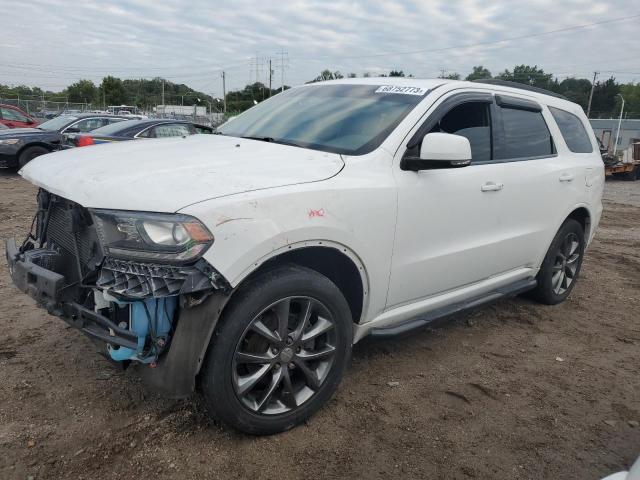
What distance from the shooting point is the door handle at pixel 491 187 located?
137 inches

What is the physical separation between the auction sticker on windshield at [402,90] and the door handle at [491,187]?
74 cm

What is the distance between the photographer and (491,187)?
11.6 feet

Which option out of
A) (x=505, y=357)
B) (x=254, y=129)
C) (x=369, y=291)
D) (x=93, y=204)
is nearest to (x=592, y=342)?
(x=505, y=357)

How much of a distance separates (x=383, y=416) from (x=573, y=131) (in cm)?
330

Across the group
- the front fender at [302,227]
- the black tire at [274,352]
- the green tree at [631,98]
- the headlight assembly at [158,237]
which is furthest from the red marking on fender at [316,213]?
the green tree at [631,98]

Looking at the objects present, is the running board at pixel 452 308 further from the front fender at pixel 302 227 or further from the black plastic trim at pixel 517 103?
the black plastic trim at pixel 517 103

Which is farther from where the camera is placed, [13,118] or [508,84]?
[13,118]

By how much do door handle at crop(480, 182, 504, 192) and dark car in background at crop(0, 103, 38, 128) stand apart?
53.8 feet

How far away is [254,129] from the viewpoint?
367cm

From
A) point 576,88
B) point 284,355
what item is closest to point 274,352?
point 284,355

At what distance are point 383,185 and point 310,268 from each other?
0.60 meters

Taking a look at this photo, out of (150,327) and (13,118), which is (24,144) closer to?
(13,118)

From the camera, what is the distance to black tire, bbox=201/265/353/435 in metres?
2.36

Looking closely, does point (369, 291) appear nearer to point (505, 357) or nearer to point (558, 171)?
point (505, 357)
